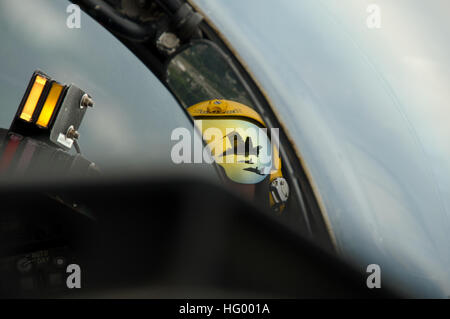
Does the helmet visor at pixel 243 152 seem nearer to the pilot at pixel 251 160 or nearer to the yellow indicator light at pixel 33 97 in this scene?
the pilot at pixel 251 160

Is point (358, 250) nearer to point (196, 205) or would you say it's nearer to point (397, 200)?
point (397, 200)

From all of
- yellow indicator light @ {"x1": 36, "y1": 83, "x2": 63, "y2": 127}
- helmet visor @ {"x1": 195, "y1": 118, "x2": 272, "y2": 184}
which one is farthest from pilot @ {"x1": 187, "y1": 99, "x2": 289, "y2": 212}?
yellow indicator light @ {"x1": 36, "y1": 83, "x2": 63, "y2": 127}

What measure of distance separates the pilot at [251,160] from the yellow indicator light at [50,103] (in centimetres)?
27

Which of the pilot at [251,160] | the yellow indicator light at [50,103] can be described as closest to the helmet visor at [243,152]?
the pilot at [251,160]

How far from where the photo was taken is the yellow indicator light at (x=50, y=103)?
2.31 ft

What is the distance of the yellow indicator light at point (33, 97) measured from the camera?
691 millimetres

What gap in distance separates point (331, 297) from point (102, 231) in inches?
12.5

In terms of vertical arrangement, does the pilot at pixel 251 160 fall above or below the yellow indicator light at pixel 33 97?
below

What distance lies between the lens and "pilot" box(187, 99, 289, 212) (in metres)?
0.69

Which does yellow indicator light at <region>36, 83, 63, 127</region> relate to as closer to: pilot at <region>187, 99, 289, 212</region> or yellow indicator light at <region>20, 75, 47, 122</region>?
yellow indicator light at <region>20, 75, 47, 122</region>

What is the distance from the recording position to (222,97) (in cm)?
85

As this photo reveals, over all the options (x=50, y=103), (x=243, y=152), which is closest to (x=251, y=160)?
(x=243, y=152)

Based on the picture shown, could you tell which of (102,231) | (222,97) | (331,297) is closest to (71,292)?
(102,231)
